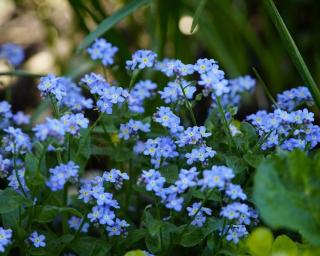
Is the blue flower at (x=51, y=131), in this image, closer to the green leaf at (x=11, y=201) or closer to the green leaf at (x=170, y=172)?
the green leaf at (x=11, y=201)

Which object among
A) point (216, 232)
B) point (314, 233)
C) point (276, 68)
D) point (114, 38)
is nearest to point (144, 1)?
point (114, 38)

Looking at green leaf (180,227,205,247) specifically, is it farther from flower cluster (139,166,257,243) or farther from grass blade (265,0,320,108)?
grass blade (265,0,320,108)

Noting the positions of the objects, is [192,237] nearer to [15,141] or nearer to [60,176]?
[60,176]

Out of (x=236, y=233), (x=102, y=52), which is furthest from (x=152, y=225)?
(x=102, y=52)

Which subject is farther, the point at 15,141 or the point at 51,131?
the point at 15,141

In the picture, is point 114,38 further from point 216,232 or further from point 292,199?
point 292,199

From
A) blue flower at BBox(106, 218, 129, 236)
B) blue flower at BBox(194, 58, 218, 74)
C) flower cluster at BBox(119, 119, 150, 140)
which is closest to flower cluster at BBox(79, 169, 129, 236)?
blue flower at BBox(106, 218, 129, 236)

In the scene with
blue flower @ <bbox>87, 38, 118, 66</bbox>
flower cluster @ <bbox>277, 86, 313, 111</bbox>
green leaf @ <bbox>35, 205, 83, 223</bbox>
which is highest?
blue flower @ <bbox>87, 38, 118, 66</bbox>
